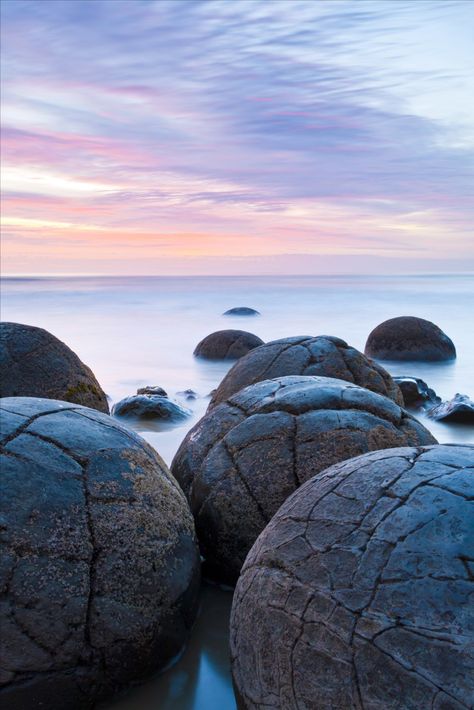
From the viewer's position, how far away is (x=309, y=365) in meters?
6.13

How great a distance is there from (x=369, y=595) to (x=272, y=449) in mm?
1880

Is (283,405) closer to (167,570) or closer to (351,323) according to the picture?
(167,570)

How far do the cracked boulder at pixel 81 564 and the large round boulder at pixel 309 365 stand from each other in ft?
8.32

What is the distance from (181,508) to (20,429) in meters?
0.94

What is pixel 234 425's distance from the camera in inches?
186

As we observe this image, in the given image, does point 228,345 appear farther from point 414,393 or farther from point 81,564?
point 81,564

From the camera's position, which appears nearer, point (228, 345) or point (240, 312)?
point (228, 345)

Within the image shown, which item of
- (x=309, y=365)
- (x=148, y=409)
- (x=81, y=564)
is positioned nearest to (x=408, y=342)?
(x=148, y=409)

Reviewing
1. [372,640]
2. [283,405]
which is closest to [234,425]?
[283,405]

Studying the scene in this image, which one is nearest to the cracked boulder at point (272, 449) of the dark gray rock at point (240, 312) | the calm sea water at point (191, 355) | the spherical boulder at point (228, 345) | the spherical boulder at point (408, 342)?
the calm sea water at point (191, 355)

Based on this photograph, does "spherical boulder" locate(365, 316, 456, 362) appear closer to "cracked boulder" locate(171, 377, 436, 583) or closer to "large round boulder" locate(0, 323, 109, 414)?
"large round boulder" locate(0, 323, 109, 414)

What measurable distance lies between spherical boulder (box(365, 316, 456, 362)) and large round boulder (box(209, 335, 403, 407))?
9.80 meters

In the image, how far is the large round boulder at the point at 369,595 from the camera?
235 centimetres

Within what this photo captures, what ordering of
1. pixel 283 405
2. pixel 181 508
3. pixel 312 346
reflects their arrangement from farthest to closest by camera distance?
pixel 312 346
pixel 283 405
pixel 181 508
